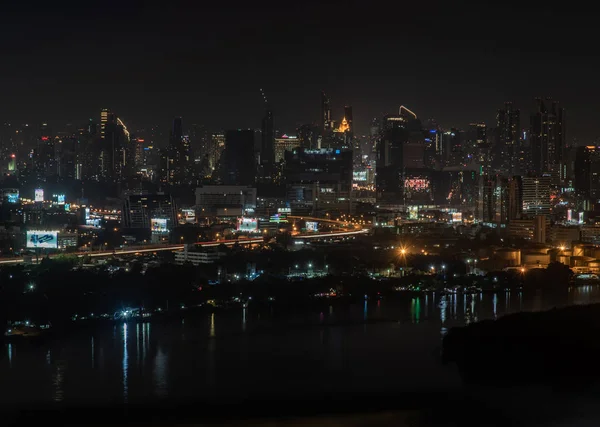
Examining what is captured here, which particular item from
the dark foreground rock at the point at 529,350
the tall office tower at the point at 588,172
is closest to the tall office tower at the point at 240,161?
the tall office tower at the point at 588,172

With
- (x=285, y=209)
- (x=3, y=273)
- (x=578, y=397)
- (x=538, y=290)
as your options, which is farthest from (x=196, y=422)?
(x=285, y=209)

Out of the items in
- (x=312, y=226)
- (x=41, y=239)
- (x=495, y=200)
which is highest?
(x=495, y=200)

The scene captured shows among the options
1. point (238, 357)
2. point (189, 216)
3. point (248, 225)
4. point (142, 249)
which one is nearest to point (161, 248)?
point (142, 249)

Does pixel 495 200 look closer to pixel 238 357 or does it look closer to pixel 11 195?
pixel 11 195

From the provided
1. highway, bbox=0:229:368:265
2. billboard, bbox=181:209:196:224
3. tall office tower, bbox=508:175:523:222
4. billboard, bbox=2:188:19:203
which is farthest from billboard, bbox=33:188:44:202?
tall office tower, bbox=508:175:523:222

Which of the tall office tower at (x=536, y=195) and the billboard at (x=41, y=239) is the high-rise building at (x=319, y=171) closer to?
the tall office tower at (x=536, y=195)
